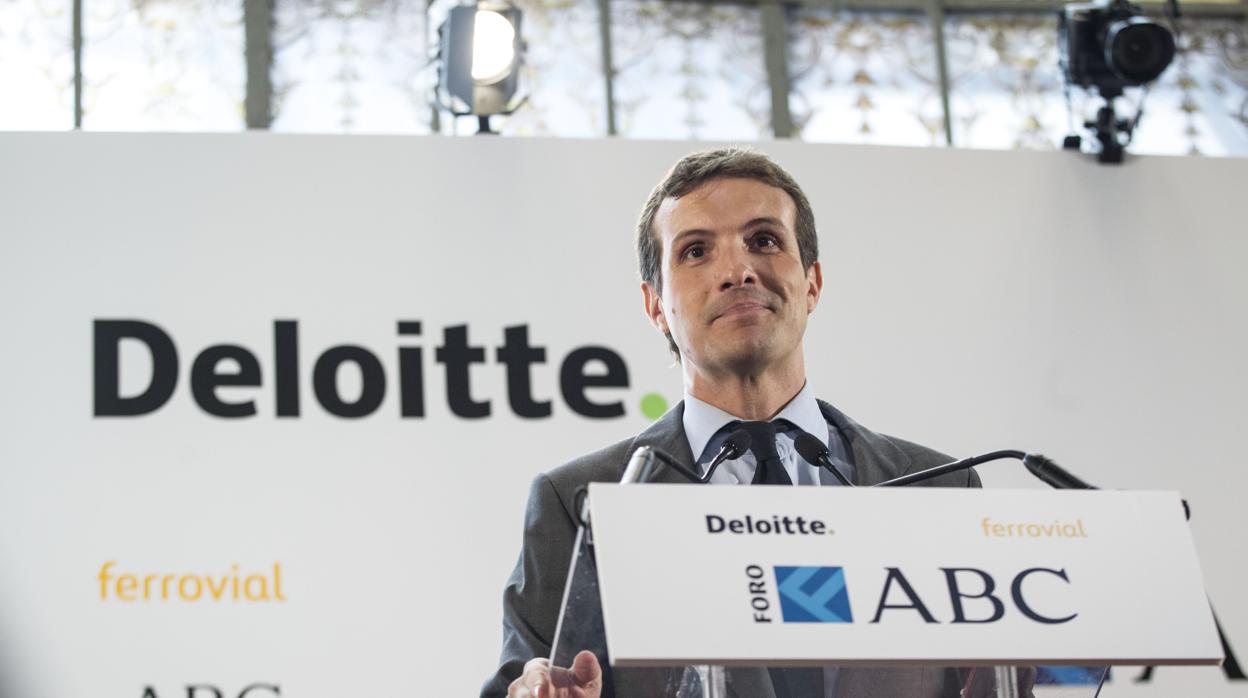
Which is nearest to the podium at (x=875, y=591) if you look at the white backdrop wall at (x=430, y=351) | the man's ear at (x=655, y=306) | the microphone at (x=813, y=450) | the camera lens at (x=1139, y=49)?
the microphone at (x=813, y=450)

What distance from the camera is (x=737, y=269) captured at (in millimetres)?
2223

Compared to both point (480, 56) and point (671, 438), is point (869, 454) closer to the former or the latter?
point (671, 438)

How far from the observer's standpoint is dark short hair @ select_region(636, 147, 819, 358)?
2.33m

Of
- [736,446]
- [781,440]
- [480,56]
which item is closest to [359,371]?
[480,56]

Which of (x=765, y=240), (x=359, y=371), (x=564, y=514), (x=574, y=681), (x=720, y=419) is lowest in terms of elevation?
(x=574, y=681)

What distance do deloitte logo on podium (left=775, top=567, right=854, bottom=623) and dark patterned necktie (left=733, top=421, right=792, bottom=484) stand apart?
431 mm

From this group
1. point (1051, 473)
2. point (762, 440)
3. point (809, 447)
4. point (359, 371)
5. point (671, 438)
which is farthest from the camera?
point (359, 371)

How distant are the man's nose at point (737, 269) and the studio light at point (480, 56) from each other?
2.79 metres

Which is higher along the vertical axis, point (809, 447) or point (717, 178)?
point (717, 178)

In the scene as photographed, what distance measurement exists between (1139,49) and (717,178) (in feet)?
10.8

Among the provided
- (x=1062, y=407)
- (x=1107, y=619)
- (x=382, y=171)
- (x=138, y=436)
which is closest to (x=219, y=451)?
(x=138, y=436)

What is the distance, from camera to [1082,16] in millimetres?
5277

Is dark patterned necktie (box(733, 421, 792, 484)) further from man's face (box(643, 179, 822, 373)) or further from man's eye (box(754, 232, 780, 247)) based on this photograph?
man's eye (box(754, 232, 780, 247))

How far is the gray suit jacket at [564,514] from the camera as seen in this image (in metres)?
1.98
